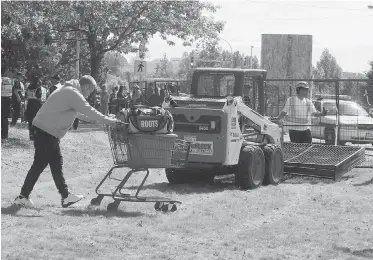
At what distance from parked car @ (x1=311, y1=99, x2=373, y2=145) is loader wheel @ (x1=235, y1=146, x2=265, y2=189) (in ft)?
16.3

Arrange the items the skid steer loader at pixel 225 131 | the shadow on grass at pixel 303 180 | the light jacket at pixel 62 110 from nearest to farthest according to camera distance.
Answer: the light jacket at pixel 62 110 → the skid steer loader at pixel 225 131 → the shadow on grass at pixel 303 180

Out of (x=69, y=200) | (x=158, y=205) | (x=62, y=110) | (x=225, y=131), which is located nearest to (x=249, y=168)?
(x=225, y=131)

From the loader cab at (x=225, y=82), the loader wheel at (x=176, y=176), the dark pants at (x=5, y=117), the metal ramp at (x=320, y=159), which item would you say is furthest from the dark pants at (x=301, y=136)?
the dark pants at (x=5, y=117)

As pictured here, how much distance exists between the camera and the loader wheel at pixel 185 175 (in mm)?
13508

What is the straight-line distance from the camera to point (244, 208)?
1049 centimetres

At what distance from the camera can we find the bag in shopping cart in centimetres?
978

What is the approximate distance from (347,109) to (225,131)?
6.46 metres

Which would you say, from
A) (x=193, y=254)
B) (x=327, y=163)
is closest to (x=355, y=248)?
(x=193, y=254)

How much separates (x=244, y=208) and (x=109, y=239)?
116 inches

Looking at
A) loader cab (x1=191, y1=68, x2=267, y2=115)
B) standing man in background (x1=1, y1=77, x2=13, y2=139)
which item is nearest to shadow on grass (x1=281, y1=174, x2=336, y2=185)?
loader cab (x1=191, y1=68, x2=267, y2=115)

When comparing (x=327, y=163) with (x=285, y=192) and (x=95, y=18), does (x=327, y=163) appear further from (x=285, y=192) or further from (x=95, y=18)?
(x=95, y=18)

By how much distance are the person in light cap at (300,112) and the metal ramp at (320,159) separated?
288 mm

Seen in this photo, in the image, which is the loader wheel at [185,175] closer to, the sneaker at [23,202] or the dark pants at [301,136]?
the dark pants at [301,136]

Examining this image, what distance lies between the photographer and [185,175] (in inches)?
538
